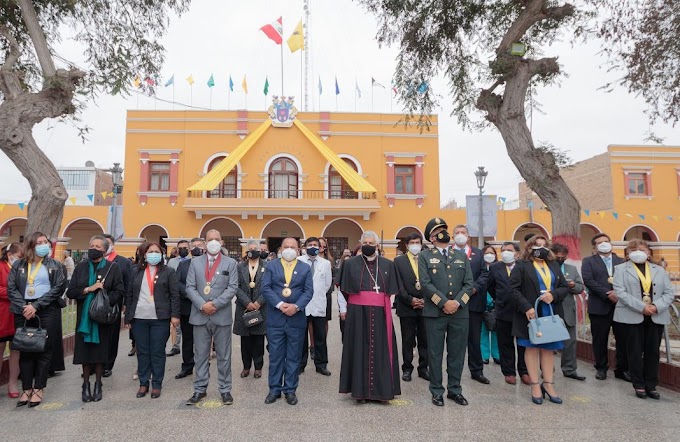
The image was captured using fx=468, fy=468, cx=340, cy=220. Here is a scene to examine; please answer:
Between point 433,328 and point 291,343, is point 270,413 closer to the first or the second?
point 291,343

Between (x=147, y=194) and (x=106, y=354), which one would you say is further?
(x=147, y=194)

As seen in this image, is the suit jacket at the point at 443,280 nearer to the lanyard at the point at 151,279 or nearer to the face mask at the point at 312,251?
the face mask at the point at 312,251

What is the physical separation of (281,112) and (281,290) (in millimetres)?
18696

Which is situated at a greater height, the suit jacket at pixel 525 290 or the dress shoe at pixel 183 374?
the suit jacket at pixel 525 290

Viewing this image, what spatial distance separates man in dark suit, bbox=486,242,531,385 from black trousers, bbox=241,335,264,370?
10.3ft

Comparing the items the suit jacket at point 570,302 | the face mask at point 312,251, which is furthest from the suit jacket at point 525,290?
the face mask at point 312,251

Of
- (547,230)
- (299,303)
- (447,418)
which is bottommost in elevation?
(447,418)

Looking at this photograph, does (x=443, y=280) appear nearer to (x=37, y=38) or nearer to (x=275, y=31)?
(x=37, y=38)

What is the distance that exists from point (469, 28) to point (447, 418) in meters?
8.37

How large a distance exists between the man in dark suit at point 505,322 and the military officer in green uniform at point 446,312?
87 cm

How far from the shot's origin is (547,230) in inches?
932

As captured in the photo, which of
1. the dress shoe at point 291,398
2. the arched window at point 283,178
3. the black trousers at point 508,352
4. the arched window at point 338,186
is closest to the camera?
the dress shoe at point 291,398

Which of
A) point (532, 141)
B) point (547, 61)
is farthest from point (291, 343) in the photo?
point (547, 61)

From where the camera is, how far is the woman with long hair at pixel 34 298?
499cm
